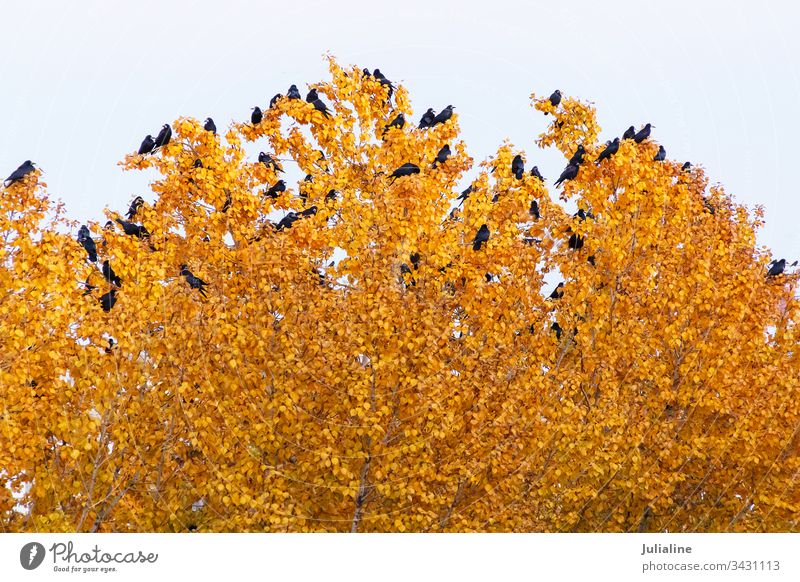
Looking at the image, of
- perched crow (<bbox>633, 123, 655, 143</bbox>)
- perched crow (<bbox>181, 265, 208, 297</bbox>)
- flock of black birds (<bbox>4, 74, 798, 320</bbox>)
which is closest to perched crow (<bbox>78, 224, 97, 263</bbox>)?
flock of black birds (<bbox>4, 74, 798, 320</bbox>)

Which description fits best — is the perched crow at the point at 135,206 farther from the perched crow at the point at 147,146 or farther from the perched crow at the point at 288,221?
the perched crow at the point at 288,221

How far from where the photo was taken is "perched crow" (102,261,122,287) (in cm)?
2445

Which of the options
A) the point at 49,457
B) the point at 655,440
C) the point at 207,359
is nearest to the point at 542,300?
the point at 655,440

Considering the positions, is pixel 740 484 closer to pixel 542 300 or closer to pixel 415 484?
pixel 542 300

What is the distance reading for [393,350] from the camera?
71.5 ft

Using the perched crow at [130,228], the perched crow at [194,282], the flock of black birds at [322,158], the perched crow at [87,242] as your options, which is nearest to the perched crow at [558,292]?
the flock of black birds at [322,158]

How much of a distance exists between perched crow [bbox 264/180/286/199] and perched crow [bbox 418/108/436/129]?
421 cm

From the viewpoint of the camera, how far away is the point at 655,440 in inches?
1003

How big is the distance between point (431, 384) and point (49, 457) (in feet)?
25.7

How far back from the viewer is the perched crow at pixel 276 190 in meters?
29.1

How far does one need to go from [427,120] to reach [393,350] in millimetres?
10508
